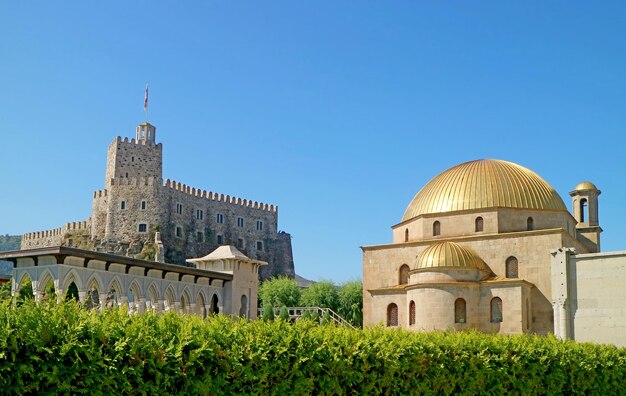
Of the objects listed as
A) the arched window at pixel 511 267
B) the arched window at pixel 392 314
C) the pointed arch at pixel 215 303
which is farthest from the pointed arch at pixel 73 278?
the arched window at pixel 511 267

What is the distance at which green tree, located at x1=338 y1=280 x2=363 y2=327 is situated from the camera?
62.5 m

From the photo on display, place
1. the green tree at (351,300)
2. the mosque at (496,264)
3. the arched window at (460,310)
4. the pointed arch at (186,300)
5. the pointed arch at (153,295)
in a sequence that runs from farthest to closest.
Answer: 1. the green tree at (351,300)
2. the pointed arch at (186,300)
3. the pointed arch at (153,295)
4. the arched window at (460,310)
5. the mosque at (496,264)

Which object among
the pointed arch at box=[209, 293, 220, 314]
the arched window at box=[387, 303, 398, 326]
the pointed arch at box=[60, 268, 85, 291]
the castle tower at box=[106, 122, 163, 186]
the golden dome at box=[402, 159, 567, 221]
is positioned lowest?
the arched window at box=[387, 303, 398, 326]

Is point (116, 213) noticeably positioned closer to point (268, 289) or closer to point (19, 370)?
point (268, 289)

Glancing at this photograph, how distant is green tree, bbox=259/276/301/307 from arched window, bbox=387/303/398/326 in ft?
93.0

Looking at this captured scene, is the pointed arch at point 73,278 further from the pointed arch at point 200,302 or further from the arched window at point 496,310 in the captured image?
the arched window at point 496,310

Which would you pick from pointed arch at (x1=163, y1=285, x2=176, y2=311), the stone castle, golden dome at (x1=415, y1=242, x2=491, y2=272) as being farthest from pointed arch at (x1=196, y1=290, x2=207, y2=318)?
the stone castle

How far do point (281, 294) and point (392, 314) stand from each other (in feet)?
97.0

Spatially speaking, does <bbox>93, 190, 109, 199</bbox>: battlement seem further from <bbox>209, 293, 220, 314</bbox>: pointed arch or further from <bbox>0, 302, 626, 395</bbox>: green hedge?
<bbox>0, 302, 626, 395</bbox>: green hedge

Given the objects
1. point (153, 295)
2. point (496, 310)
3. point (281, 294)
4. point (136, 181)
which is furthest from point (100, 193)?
point (496, 310)

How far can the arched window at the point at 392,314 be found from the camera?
39344mm

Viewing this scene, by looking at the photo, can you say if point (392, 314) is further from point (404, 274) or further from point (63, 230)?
point (63, 230)

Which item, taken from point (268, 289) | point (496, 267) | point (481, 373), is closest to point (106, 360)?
point (481, 373)

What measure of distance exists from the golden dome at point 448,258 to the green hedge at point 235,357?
17320 mm
